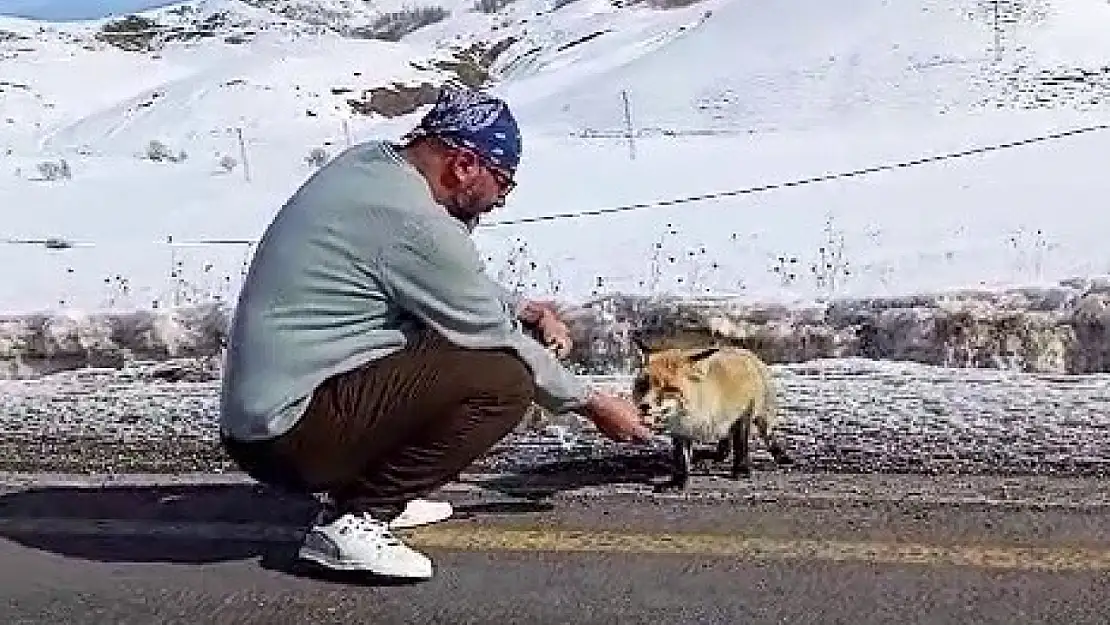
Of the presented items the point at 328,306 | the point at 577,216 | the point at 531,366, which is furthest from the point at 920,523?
the point at 577,216

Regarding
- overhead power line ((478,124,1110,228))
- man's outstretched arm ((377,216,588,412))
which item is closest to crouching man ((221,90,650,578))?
man's outstretched arm ((377,216,588,412))

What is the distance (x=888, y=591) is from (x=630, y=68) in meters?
26.0

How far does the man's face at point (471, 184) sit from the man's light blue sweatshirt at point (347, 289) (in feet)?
0.22

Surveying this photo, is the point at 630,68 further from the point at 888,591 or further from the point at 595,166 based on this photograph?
the point at 888,591

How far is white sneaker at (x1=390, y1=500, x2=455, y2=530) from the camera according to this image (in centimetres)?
471

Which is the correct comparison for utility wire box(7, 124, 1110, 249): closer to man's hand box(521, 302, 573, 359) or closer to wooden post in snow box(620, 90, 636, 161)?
wooden post in snow box(620, 90, 636, 161)

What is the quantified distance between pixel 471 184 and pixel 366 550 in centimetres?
104

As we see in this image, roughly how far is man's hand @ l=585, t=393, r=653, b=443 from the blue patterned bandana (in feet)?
2.26

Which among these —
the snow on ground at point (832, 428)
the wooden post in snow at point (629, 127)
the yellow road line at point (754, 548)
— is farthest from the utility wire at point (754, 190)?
the yellow road line at point (754, 548)

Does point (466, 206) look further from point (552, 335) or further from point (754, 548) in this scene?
point (754, 548)

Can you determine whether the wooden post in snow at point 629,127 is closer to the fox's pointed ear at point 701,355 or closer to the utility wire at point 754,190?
the utility wire at point 754,190

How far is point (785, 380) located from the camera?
19.0 feet

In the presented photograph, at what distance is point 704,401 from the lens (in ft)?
16.5

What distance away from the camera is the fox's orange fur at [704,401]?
4992 millimetres
